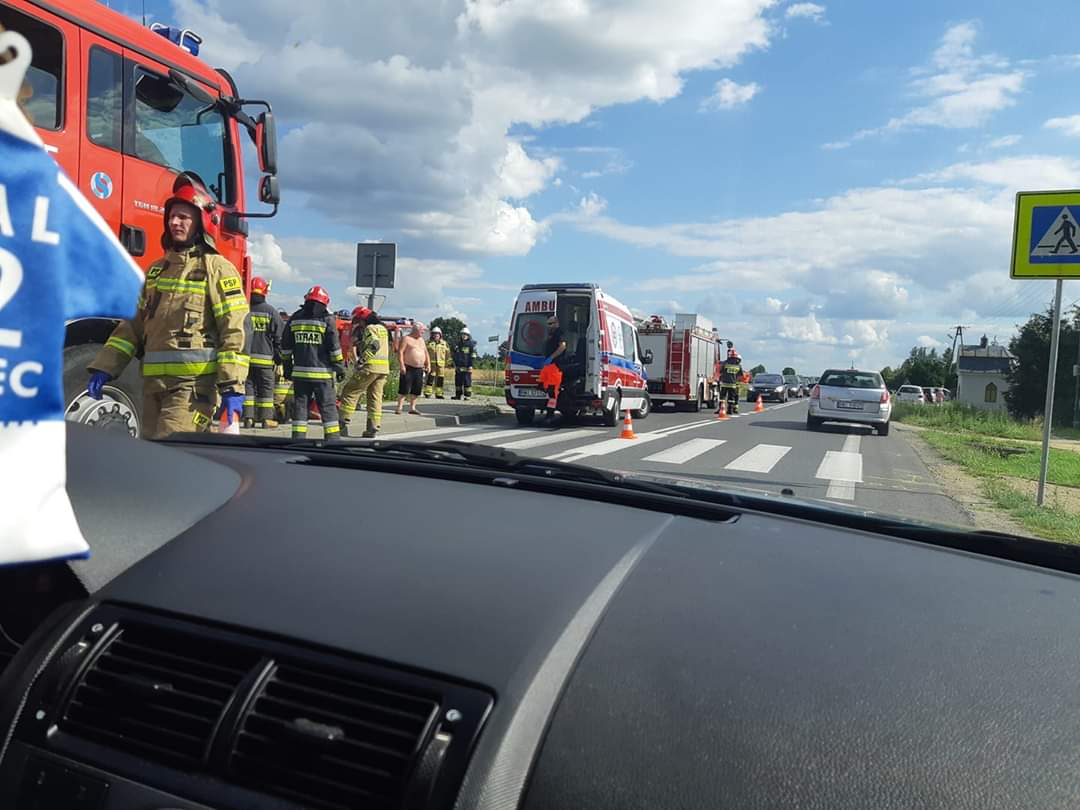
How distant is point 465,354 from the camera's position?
2177 centimetres

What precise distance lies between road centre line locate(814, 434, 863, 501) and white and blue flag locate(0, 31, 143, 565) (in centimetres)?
865

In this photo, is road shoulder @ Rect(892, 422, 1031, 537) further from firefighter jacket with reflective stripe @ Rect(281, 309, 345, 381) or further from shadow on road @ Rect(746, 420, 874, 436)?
firefighter jacket with reflective stripe @ Rect(281, 309, 345, 381)

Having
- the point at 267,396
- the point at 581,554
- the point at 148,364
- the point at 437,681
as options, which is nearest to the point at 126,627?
the point at 437,681

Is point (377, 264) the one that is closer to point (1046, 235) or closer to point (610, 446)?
point (610, 446)

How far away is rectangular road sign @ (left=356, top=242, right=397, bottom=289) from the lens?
42.1 feet

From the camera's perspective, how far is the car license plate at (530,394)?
650 inches

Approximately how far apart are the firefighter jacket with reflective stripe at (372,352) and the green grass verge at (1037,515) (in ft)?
25.4

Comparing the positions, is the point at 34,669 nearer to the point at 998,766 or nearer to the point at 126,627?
the point at 126,627

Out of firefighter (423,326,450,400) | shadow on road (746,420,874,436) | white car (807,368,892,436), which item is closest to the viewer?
white car (807,368,892,436)

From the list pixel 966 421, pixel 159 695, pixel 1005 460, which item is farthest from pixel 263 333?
pixel 966 421

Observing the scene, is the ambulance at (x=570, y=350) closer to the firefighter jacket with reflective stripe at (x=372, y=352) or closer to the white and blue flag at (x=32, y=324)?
the firefighter jacket with reflective stripe at (x=372, y=352)

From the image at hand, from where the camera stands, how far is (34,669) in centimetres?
151

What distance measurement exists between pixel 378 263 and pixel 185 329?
25.5ft

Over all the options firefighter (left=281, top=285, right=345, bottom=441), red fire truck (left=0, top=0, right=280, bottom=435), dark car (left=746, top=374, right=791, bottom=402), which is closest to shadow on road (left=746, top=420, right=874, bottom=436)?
firefighter (left=281, top=285, right=345, bottom=441)
